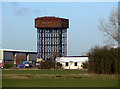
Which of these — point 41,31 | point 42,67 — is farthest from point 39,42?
point 42,67

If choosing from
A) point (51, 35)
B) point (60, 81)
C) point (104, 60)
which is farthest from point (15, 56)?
point (60, 81)

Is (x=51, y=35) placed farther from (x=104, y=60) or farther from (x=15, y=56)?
(x=104, y=60)

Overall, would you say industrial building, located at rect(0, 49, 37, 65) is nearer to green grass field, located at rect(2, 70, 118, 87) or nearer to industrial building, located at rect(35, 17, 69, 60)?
industrial building, located at rect(35, 17, 69, 60)

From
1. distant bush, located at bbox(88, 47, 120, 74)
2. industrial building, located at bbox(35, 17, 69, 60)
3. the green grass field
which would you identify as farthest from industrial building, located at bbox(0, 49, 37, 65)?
the green grass field

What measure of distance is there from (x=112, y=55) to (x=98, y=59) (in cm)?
224

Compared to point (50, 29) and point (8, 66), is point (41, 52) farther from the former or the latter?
point (8, 66)

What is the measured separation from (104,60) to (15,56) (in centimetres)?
12905

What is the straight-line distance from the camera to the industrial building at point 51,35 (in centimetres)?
16725

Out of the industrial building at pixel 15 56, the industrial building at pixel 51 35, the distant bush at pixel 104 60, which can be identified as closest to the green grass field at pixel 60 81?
the distant bush at pixel 104 60

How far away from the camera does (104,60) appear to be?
4094 centimetres

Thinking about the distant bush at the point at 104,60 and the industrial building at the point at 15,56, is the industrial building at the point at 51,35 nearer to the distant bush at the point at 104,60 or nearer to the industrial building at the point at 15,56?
the industrial building at the point at 15,56

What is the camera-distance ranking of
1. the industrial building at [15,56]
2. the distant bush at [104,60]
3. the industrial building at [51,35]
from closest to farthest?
the distant bush at [104,60] → the industrial building at [15,56] → the industrial building at [51,35]

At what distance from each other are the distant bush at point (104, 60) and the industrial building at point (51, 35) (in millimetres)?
123466

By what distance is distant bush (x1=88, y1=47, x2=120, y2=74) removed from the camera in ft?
131
